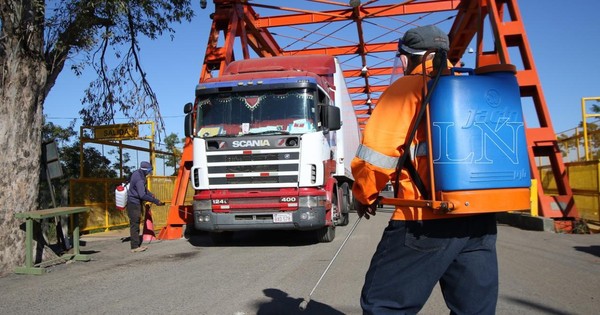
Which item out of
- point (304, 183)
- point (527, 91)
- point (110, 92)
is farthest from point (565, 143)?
point (110, 92)

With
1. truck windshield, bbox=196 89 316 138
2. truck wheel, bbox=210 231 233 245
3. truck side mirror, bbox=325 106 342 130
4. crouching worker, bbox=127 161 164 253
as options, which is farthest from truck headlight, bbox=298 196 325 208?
crouching worker, bbox=127 161 164 253

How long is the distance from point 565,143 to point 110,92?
12894 mm

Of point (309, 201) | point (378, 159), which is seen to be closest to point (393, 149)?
point (378, 159)

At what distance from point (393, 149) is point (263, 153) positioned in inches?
297

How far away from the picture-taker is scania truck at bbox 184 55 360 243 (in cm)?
978

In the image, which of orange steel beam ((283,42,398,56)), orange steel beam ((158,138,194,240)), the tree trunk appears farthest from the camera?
orange steel beam ((283,42,398,56))

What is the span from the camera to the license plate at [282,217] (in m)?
9.73

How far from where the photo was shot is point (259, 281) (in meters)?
6.73

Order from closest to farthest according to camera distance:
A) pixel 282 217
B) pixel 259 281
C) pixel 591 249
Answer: pixel 259 281 < pixel 591 249 < pixel 282 217

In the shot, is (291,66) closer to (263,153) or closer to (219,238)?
(263,153)

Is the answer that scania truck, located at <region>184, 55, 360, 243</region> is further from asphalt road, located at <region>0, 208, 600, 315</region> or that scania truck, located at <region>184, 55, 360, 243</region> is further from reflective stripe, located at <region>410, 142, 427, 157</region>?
reflective stripe, located at <region>410, 142, 427, 157</region>

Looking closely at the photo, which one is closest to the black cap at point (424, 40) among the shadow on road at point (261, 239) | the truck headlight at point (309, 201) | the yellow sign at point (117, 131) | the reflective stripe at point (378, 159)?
the reflective stripe at point (378, 159)

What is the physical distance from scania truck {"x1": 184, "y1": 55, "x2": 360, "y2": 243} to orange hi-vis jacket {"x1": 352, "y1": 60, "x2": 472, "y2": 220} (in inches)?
282

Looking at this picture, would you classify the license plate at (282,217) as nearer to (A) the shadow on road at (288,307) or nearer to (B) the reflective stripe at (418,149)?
(A) the shadow on road at (288,307)
